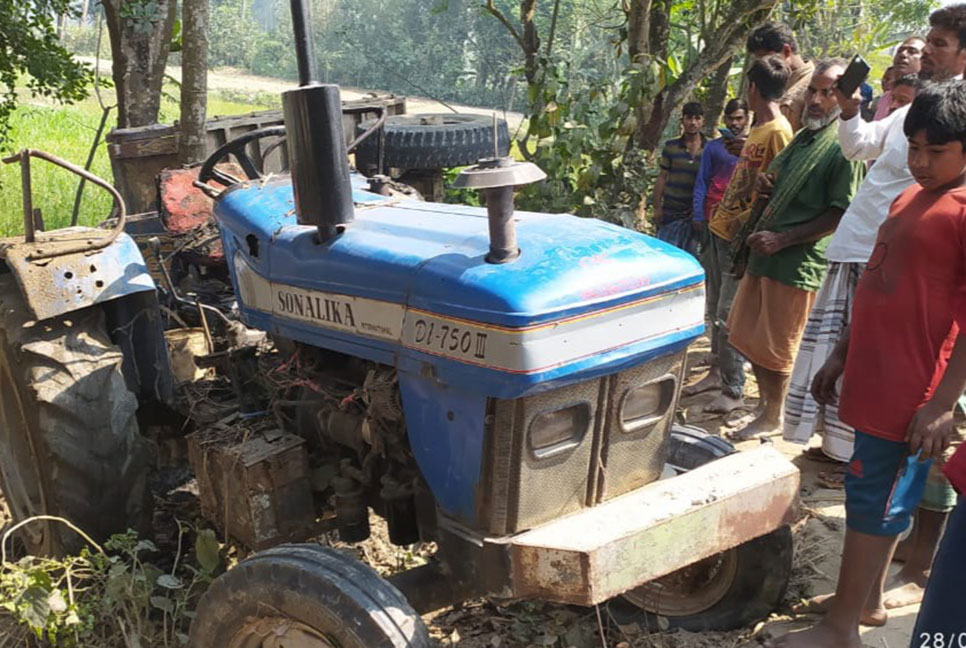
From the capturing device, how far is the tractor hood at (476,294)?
2.34 meters

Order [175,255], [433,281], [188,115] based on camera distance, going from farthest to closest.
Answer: [188,115]
[175,255]
[433,281]

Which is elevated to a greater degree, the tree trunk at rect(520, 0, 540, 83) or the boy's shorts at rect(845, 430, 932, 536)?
the tree trunk at rect(520, 0, 540, 83)

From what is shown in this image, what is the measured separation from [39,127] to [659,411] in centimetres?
1827

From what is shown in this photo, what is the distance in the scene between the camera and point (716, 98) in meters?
10.1

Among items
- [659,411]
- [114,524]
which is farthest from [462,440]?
[114,524]

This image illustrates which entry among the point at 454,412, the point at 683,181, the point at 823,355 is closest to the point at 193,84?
the point at 683,181

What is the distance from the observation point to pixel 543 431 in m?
2.53

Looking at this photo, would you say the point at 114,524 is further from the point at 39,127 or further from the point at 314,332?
the point at 39,127

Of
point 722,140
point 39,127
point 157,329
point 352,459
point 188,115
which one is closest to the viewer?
point 352,459

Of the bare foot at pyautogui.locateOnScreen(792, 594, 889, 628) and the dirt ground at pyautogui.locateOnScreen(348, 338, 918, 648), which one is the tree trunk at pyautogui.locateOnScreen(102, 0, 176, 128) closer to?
the dirt ground at pyautogui.locateOnScreen(348, 338, 918, 648)

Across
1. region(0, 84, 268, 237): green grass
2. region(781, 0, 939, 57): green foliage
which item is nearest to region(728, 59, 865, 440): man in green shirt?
region(0, 84, 268, 237): green grass

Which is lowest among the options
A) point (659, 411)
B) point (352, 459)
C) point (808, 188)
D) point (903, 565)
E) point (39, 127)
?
point (39, 127)

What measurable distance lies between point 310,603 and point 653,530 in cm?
88

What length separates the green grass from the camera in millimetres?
10578
